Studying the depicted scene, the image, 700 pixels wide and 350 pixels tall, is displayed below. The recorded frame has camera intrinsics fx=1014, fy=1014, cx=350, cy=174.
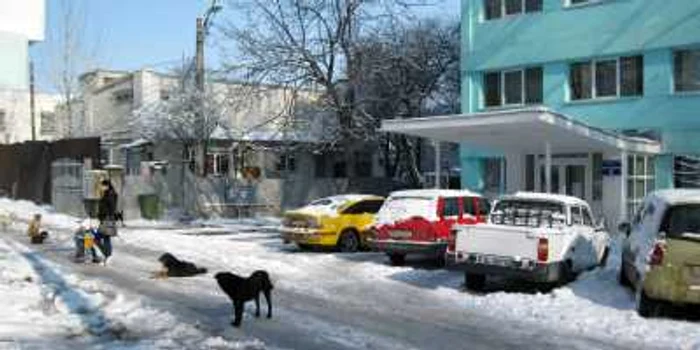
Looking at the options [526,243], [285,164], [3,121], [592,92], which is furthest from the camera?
[3,121]

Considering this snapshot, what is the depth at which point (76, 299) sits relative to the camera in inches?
575

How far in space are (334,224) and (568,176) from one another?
9.40 m

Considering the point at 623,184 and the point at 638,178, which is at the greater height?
the point at 638,178

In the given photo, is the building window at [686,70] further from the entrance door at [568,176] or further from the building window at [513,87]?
the building window at [513,87]

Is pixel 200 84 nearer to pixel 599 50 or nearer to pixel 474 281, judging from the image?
pixel 599 50

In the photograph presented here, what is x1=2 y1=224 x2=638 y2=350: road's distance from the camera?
11.8m

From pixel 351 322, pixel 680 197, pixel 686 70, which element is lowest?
pixel 351 322

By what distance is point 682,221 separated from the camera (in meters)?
14.0

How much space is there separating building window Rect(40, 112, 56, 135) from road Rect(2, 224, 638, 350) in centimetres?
6278

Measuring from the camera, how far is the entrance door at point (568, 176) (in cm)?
2980

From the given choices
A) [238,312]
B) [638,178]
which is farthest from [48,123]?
[238,312]

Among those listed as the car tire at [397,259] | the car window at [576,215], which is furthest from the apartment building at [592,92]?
the car window at [576,215]

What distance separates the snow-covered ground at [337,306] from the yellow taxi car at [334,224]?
1.30 meters

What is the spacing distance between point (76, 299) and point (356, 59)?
2313 cm
